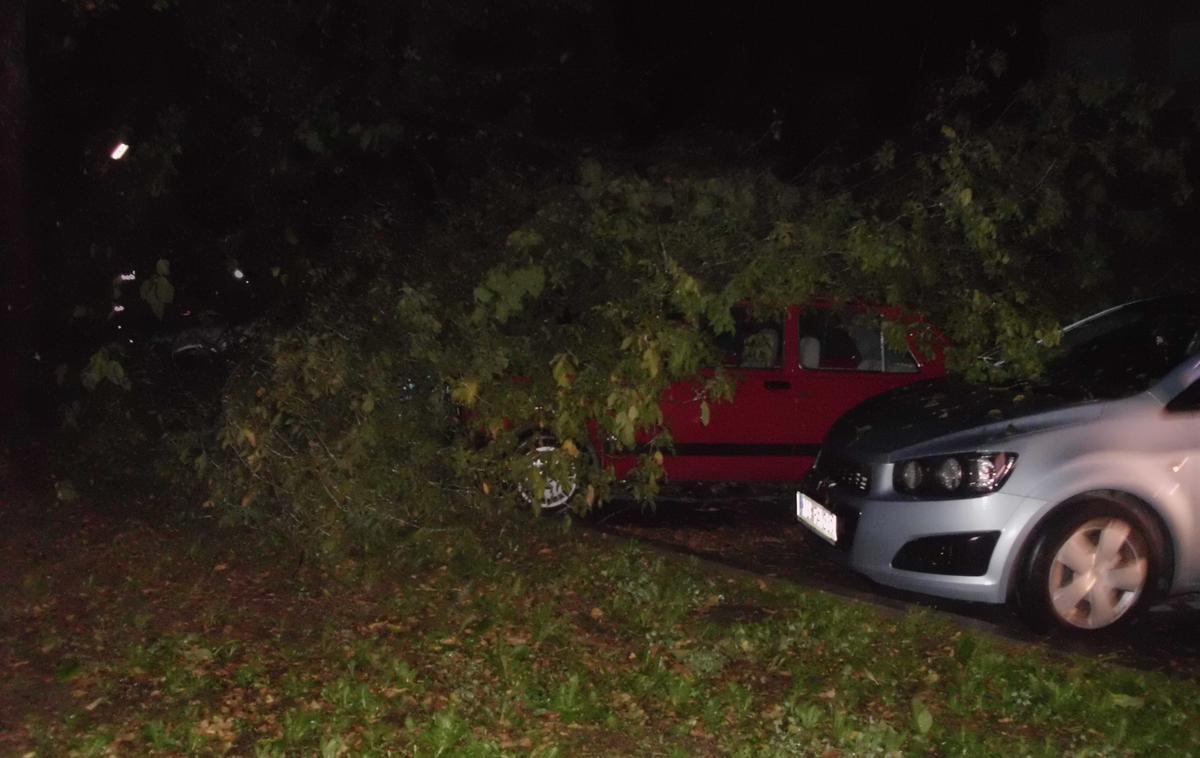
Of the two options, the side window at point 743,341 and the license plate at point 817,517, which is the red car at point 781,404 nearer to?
the side window at point 743,341

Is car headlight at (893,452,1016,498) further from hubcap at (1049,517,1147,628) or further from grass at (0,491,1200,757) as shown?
grass at (0,491,1200,757)

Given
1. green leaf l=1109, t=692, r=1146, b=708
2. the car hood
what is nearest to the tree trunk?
the car hood

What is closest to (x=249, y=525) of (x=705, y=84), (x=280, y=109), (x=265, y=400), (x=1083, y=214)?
(x=265, y=400)

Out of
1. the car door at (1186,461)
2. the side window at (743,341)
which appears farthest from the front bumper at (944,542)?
the side window at (743,341)

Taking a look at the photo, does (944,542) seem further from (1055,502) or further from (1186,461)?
(1186,461)

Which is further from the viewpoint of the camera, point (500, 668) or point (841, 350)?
point (841, 350)

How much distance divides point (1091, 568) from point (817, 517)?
1451 millimetres

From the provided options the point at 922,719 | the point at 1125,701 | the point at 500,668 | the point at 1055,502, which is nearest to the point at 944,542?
the point at 1055,502

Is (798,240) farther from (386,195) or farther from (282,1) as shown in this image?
(282,1)

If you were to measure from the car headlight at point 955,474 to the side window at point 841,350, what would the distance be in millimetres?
2877

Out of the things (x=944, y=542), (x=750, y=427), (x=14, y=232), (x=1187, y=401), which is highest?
(x=14, y=232)

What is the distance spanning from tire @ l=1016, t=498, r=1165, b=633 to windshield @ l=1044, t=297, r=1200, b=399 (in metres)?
0.63

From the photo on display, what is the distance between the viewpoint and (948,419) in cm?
627

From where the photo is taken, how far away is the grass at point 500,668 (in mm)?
4633
